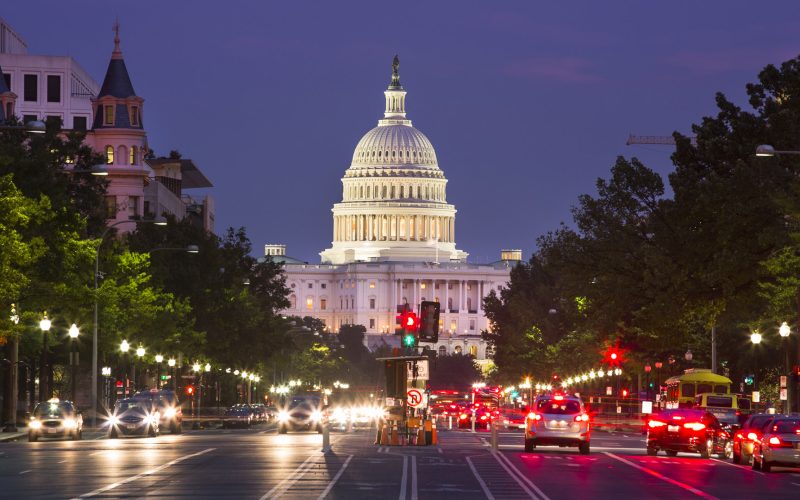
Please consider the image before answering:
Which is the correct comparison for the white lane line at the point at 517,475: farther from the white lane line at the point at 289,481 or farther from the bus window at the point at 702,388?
the bus window at the point at 702,388

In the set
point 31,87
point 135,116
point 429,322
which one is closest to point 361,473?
point 429,322

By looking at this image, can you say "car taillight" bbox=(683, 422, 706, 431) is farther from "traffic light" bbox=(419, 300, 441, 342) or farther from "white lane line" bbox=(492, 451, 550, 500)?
"traffic light" bbox=(419, 300, 441, 342)

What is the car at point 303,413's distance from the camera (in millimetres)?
79750

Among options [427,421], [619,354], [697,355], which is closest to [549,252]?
[619,354]

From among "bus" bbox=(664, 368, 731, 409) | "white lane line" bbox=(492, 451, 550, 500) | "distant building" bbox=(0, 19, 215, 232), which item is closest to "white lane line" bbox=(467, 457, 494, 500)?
"white lane line" bbox=(492, 451, 550, 500)

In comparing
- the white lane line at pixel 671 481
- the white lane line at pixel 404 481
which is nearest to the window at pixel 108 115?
the white lane line at pixel 671 481

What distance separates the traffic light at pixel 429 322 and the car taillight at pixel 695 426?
811 centimetres

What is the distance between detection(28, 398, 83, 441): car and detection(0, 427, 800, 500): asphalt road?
5189mm

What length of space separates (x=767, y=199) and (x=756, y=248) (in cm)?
323

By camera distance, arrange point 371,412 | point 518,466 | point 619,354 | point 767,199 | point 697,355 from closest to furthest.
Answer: point 518,466, point 767,199, point 619,354, point 697,355, point 371,412

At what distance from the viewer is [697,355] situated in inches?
4444

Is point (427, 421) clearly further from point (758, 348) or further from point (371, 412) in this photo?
point (371, 412)

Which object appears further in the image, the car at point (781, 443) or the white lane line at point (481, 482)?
the car at point (781, 443)

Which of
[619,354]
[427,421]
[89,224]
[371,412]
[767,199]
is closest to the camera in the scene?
[427,421]
